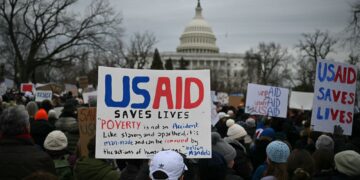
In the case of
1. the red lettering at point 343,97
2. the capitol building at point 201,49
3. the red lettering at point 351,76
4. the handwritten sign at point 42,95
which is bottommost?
the handwritten sign at point 42,95

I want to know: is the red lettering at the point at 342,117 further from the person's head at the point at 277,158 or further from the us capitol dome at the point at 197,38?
the us capitol dome at the point at 197,38

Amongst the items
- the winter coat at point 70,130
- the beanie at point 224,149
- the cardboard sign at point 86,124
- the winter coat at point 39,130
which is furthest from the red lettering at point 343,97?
A: the winter coat at point 39,130

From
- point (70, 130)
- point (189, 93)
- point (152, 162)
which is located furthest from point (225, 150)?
point (70, 130)

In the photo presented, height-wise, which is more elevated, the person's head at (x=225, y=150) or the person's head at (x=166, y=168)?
the person's head at (x=166, y=168)

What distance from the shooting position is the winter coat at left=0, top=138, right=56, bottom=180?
3.84m

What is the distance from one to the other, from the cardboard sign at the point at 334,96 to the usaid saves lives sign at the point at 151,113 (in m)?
2.83

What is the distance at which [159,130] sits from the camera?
438 centimetres

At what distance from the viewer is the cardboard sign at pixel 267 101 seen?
34.2ft

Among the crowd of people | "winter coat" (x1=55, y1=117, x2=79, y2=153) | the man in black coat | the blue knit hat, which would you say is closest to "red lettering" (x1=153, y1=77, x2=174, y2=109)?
the crowd of people

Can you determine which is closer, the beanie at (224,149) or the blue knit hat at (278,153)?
the blue knit hat at (278,153)

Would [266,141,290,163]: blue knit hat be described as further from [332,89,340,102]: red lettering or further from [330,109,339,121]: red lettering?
[332,89,340,102]: red lettering

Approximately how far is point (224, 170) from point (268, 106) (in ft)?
21.4

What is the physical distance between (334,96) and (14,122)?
4696 millimetres

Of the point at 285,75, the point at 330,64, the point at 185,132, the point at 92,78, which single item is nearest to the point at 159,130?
the point at 185,132
